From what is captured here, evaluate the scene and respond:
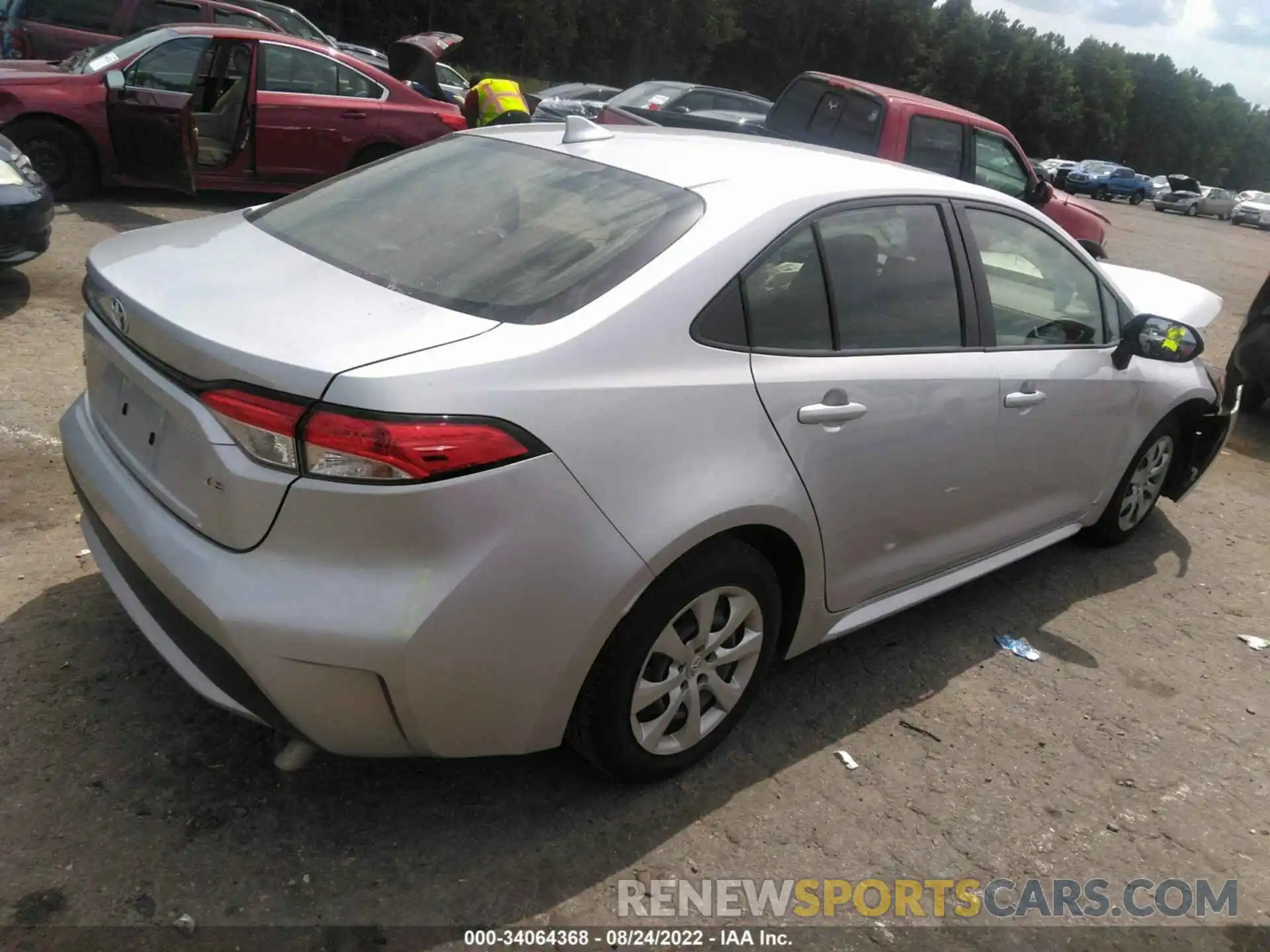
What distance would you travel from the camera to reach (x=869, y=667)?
363cm

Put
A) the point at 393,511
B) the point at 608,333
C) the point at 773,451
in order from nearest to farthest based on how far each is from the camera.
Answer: the point at 393,511, the point at 608,333, the point at 773,451

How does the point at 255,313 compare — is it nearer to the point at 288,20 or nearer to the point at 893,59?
the point at 288,20

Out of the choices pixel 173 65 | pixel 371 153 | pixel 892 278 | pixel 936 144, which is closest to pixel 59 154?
pixel 173 65

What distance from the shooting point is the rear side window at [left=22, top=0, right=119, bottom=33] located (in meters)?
11.2

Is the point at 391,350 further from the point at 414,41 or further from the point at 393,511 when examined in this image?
the point at 414,41

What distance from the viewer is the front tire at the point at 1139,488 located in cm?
456

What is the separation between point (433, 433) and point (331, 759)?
1.14 m

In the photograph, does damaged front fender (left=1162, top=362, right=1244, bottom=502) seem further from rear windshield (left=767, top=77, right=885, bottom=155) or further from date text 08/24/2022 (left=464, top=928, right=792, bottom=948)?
rear windshield (left=767, top=77, right=885, bottom=155)

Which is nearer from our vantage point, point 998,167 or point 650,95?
point 998,167

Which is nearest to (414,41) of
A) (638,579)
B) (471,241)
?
(471,241)

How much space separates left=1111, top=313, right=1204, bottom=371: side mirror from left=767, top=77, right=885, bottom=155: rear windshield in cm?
489

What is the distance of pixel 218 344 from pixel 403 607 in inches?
27.6

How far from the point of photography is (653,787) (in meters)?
2.86

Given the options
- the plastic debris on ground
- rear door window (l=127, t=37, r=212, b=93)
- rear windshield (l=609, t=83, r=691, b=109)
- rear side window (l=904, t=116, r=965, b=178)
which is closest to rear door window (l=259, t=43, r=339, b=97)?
rear door window (l=127, t=37, r=212, b=93)
